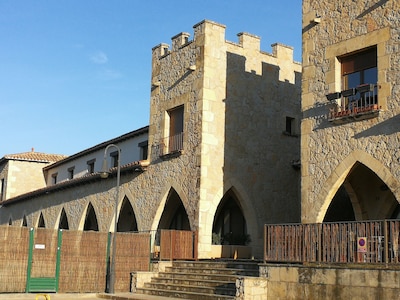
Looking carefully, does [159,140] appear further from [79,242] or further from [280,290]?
[280,290]

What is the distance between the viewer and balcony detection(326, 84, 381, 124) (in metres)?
16.0

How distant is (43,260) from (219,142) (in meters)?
7.71

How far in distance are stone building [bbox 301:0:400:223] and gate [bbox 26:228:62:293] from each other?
311 inches

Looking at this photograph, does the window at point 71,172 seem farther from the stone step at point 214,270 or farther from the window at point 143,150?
the stone step at point 214,270

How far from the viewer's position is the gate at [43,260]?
18797mm

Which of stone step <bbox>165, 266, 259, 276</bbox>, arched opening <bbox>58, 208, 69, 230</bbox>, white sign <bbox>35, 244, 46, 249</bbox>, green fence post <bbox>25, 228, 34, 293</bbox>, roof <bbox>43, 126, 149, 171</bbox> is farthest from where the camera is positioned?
arched opening <bbox>58, 208, 69, 230</bbox>

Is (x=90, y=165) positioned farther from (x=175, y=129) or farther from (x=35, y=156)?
(x=175, y=129)

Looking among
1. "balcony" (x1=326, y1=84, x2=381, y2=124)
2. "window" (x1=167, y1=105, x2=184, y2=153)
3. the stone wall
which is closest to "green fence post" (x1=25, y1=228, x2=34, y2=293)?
"window" (x1=167, y1=105, x2=184, y2=153)

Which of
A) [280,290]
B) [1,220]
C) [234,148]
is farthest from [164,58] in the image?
[1,220]

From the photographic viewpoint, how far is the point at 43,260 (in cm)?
1903

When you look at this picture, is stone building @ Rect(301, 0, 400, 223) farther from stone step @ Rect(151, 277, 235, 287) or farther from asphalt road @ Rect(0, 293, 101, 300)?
asphalt road @ Rect(0, 293, 101, 300)

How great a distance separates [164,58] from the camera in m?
25.4

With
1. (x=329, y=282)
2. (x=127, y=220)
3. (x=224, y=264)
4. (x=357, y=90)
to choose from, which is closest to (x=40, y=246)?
(x=224, y=264)

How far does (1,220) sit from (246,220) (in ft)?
87.5
